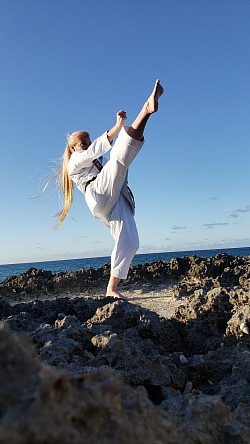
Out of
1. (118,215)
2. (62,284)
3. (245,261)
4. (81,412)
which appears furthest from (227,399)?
(245,261)

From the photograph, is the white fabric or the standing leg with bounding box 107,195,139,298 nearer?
the white fabric

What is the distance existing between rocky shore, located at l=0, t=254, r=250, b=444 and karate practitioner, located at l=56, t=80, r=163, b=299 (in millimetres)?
832

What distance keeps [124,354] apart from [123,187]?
11.0 feet

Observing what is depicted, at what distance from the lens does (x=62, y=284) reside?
29.2 feet

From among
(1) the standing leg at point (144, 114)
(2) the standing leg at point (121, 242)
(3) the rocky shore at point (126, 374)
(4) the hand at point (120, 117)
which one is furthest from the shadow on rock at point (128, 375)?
(4) the hand at point (120, 117)

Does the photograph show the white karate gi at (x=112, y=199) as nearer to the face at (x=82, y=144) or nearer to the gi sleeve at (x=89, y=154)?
the gi sleeve at (x=89, y=154)

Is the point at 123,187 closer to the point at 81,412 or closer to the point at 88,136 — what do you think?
the point at 88,136

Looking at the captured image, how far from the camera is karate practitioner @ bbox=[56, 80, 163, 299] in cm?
449

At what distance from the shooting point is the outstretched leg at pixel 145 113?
12.3 feet

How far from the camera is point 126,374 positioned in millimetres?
1800

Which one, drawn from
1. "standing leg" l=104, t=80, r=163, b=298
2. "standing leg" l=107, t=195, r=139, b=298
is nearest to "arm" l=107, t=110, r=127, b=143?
"standing leg" l=104, t=80, r=163, b=298

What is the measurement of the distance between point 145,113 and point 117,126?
68cm

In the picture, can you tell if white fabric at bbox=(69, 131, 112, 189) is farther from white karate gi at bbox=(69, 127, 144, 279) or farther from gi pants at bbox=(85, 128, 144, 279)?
gi pants at bbox=(85, 128, 144, 279)

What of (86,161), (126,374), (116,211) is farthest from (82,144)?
(126,374)
